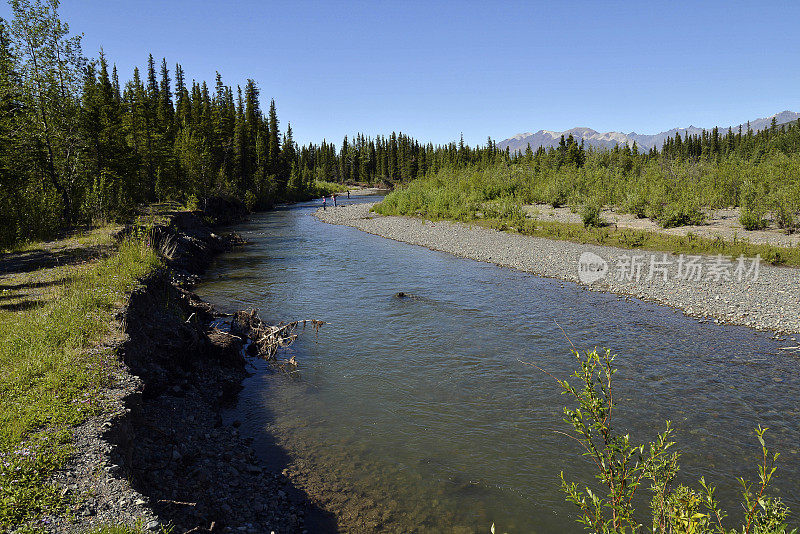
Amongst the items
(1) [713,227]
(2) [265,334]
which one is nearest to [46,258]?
(2) [265,334]

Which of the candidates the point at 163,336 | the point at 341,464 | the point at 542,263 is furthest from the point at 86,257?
the point at 542,263

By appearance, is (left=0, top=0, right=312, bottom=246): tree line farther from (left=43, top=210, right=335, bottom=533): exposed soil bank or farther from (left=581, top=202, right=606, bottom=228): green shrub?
(left=581, top=202, right=606, bottom=228): green shrub

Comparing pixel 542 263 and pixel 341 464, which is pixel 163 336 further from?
pixel 542 263

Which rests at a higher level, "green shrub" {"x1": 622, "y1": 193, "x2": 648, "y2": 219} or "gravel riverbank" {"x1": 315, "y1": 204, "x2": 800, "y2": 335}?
"green shrub" {"x1": 622, "y1": 193, "x2": 648, "y2": 219}

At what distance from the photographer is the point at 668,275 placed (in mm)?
19594

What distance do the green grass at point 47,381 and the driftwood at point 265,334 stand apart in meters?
4.03

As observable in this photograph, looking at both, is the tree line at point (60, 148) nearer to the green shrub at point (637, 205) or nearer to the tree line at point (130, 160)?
the tree line at point (130, 160)

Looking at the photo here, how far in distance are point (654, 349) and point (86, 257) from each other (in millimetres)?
18931

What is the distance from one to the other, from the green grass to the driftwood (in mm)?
4034

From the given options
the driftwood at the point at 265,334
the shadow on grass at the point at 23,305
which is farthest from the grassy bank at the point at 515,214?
the shadow on grass at the point at 23,305

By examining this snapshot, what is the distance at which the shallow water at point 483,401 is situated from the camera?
23.5ft

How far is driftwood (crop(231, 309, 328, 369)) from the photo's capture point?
12.8 meters

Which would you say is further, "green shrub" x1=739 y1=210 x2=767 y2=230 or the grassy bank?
"green shrub" x1=739 y1=210 x2=767 y2=230

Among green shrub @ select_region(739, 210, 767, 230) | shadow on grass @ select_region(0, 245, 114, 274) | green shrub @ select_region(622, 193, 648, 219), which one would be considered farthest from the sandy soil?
shadow on grass @ select_region(0, 245, 114, 274)
